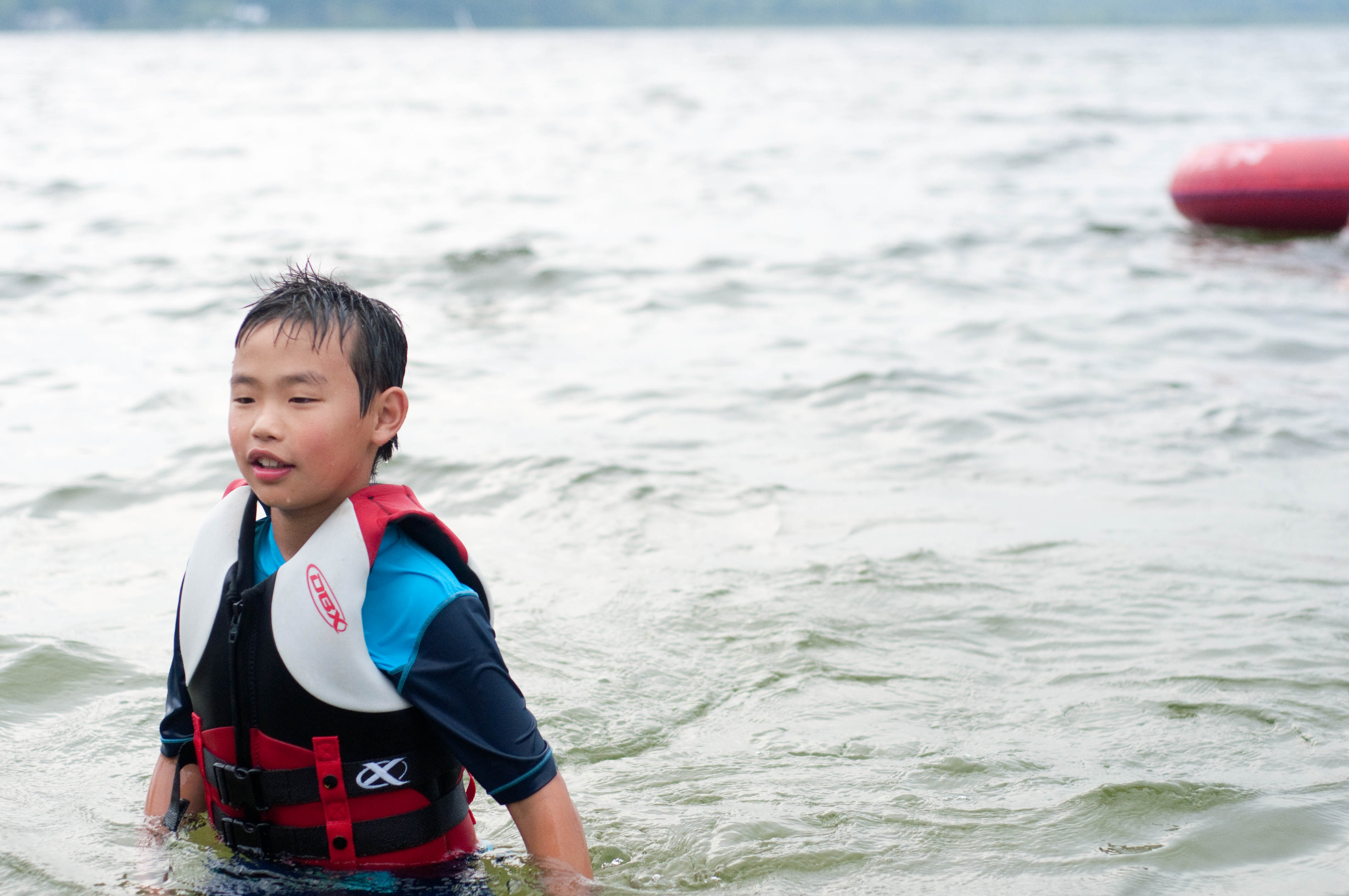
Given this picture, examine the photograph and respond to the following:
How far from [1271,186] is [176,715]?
1294cm

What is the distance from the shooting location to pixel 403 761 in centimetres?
236

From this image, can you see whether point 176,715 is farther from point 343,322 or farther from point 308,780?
point 343,322

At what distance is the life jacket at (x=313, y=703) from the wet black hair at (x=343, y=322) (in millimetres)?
199

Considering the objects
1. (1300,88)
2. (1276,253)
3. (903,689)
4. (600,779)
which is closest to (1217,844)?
(903,689)

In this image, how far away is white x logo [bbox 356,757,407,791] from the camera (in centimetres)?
236

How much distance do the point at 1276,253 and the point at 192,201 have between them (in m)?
12.4

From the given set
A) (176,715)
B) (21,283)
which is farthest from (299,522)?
(21,283)

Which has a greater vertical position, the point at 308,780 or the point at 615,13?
the point at 615,13

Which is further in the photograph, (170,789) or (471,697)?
(170,789)

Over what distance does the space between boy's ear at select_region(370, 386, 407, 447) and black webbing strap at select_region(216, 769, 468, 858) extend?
60 cm

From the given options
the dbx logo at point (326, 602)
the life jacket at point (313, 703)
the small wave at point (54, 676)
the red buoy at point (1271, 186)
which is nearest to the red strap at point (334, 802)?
the life jacket at point (313, 703)

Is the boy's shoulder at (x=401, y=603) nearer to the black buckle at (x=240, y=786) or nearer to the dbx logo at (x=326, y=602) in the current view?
the dbx logo at (x=326, y=602)

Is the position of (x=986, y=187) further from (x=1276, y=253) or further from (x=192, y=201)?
(x=192, y=201)

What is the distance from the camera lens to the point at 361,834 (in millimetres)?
2416
